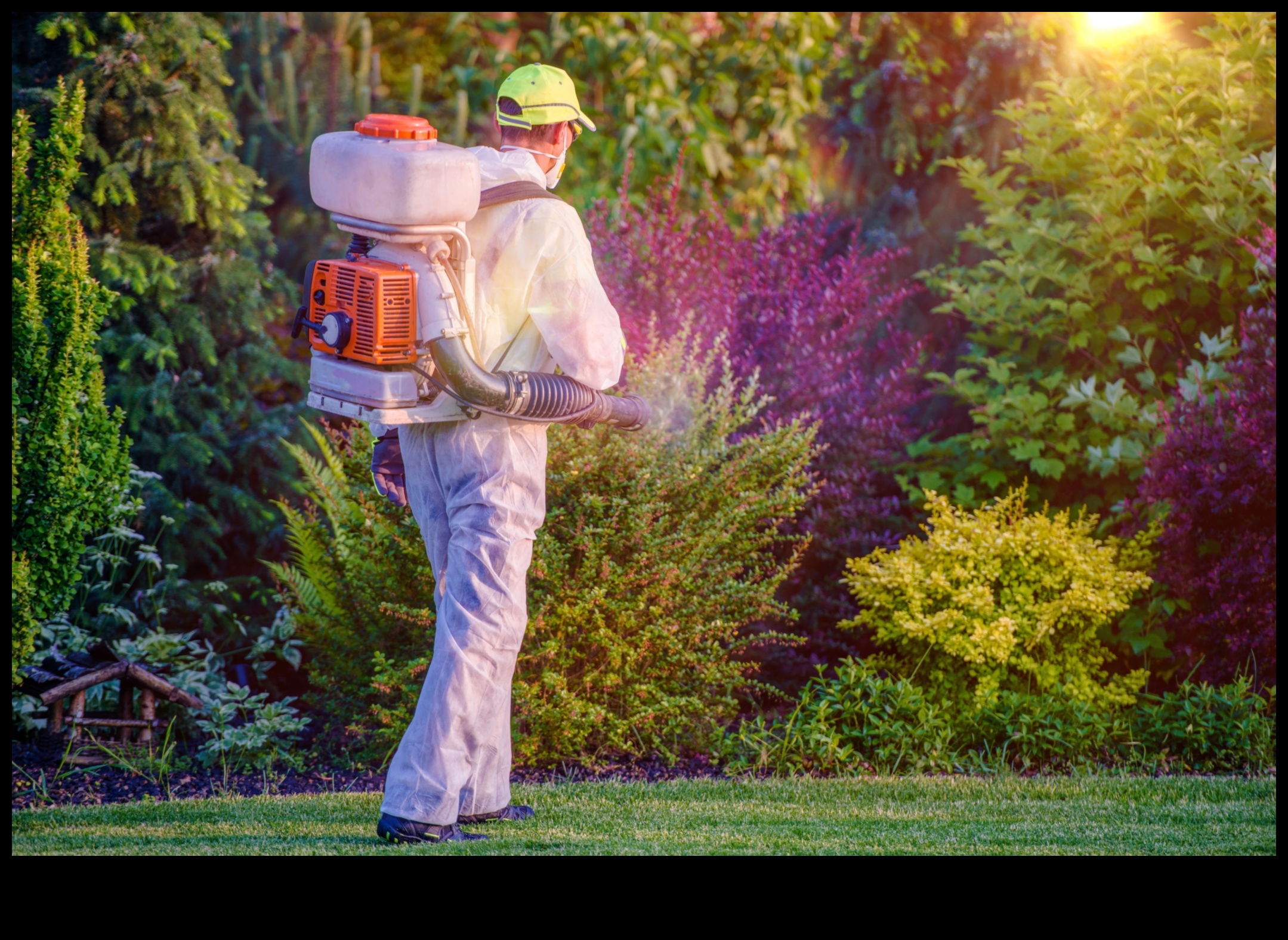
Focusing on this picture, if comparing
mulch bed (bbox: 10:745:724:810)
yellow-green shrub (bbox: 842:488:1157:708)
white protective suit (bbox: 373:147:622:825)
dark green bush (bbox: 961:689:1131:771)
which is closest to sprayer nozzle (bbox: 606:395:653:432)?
white protective suit (bbox: 373:147:622:825)

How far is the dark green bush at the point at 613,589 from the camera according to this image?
186 inches

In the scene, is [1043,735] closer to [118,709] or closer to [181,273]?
[118,709]

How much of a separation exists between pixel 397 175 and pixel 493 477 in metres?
0.84

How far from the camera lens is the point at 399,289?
3.32 meters

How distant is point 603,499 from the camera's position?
4.77m

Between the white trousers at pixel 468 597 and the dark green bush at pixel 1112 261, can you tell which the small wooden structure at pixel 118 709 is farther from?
the dark green bush at pixel 1112 261

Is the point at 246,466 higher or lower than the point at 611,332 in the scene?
lower

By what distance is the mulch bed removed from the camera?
449cm

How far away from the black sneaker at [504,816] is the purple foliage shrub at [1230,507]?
2763mm

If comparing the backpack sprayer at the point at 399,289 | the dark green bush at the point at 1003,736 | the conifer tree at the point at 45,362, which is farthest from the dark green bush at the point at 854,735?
the conifer tree at the point at 45,362

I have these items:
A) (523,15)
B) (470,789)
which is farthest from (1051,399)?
(523,15)

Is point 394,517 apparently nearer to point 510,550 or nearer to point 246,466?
point 510,550
